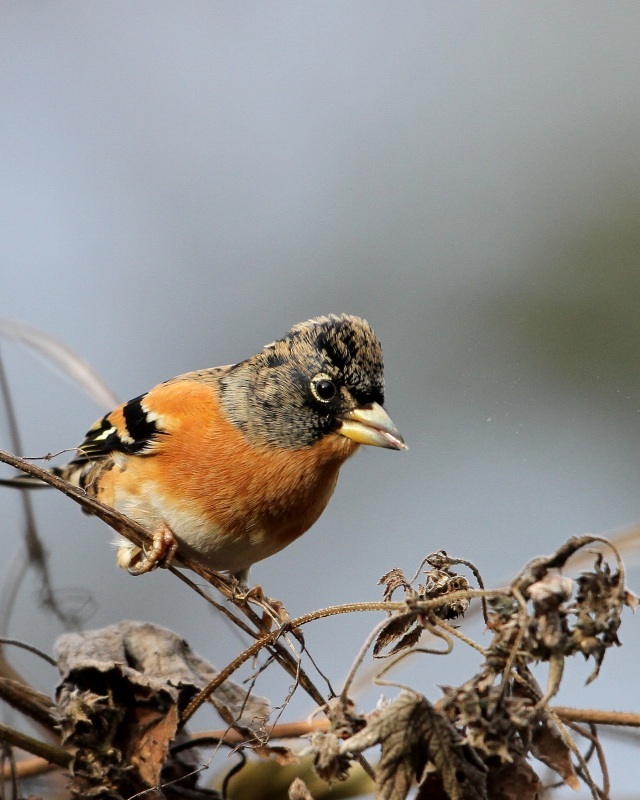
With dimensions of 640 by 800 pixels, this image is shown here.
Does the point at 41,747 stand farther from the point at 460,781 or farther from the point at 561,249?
the point at 561,249

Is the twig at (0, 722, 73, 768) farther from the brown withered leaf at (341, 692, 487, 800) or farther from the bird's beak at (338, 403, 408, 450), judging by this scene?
the bird's beak at (338, 403, 408, 450)

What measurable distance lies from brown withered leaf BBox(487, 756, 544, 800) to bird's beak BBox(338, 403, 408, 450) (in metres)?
1.29

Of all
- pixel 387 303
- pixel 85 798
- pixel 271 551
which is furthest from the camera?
pixel 387 303

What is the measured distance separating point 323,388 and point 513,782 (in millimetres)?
1685

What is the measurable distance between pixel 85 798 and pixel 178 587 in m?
3.48

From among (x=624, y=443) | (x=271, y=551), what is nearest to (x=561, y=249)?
(x=624, y=443)

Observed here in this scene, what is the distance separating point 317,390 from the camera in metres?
3.11

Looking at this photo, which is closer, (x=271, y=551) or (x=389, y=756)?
(x=389, y=756)

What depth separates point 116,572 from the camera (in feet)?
19.4

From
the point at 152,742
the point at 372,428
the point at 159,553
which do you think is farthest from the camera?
the point at 372,428

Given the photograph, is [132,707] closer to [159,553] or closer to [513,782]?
[159,553]

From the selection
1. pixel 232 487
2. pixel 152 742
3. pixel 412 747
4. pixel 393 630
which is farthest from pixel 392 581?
pixel 232 487

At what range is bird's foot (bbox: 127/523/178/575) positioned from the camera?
2.69 metres

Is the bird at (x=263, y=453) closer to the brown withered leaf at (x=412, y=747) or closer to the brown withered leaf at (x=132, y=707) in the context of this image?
the brown withered leaf at (x=132, y=707)
